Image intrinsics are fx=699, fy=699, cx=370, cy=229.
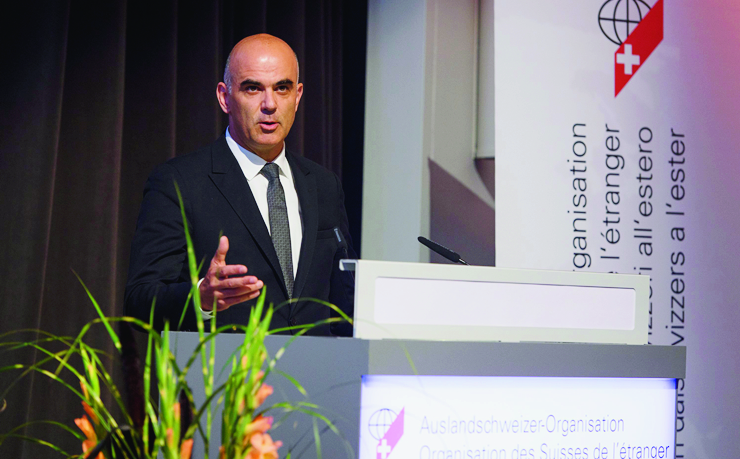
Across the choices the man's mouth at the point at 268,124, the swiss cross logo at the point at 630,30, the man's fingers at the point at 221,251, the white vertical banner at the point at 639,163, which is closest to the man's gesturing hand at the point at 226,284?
the man's fingers at the point at 221,251

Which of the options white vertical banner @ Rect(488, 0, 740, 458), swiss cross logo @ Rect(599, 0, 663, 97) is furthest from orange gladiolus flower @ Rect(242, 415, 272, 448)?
swiss cross logo @ Rect(599, 0, 663, 97)

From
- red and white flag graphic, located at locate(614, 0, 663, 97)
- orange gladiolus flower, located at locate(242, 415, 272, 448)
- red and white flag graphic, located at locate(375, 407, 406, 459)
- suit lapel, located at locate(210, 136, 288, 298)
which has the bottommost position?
red and white flag graphic, located at locate(375, 407, 406, 459)

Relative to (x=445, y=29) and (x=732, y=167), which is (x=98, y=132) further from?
(x=732, y=167)

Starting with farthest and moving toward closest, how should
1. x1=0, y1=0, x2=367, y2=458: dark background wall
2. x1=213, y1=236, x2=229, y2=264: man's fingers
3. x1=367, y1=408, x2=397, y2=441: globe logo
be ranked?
x1=0, y1=0, x2=367, y2=458: dark background wall < x1=213, y1=236, x2=229, y2=264: man's fingers < x1=367, y1=408, x2=397, y2=441: globe logo

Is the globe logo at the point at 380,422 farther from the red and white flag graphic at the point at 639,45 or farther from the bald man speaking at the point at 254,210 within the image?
the red and white flag graphic at the point at 639,45

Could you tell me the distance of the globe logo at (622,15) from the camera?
2.46m

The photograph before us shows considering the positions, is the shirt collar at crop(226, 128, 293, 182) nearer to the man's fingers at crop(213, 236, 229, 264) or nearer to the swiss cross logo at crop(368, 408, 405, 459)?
the man's fingers at crop(213, 236, 229, 264)

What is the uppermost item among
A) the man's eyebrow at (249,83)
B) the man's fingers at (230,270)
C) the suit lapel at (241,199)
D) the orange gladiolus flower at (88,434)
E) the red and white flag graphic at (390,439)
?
the man's eyebrow at (249,83)

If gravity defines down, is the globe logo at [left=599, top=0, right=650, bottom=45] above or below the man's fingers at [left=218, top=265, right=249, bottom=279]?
above

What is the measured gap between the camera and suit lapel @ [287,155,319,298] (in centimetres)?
165

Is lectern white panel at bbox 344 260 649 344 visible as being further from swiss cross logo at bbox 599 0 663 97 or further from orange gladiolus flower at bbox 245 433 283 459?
swiss cross logo at bbox 599 0 663 97

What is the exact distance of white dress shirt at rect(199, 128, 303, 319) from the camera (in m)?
1.78

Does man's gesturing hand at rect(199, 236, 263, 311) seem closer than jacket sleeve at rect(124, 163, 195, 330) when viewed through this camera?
Yes

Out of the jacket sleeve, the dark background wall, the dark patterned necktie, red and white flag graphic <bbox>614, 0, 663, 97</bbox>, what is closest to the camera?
the jacket sleeve
